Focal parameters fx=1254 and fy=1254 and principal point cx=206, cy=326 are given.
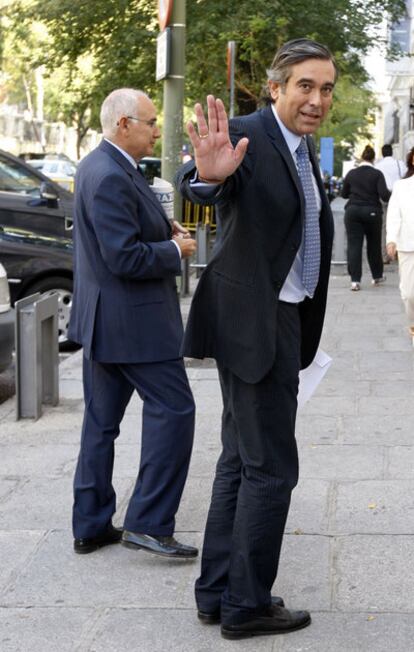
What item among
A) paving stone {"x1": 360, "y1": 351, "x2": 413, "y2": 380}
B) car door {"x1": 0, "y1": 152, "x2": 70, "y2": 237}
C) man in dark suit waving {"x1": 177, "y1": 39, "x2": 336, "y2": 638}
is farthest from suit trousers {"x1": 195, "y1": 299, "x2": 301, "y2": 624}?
car door {"x1": 0, "y1": 152, "x2": 70, "y2": 237}

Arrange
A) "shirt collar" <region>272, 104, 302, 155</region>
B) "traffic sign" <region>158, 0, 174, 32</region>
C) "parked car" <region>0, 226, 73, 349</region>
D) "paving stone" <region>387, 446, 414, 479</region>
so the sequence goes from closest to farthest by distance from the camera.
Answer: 1. "shirt collar" <region>272, 104, 302, 155</region>
2. "paving stone" <region>387, 446, 414, 479</region>
3. "traffic sign" <region>158, 0, 174, 32</region>
4. "parked car" <region>0, 226, 73, 349</region>

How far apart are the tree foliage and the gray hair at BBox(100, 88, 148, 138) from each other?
40.3ft

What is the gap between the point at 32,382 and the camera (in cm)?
753

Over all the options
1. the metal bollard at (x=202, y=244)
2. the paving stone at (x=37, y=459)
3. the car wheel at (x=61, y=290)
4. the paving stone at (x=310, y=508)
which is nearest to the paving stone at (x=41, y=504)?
the paving stone at (x=37, y=459)

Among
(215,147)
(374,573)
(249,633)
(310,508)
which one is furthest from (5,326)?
(215,147)

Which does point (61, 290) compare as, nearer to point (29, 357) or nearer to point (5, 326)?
point (5, 326)

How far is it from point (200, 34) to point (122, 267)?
1476cm

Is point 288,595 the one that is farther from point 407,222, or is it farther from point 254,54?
point 254,54

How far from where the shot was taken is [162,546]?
15.9 ft

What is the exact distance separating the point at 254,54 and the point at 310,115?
52.7ft

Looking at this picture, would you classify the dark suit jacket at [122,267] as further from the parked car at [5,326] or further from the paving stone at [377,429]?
the parked car at [5,326]

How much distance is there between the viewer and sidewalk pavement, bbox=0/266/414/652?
411 cm

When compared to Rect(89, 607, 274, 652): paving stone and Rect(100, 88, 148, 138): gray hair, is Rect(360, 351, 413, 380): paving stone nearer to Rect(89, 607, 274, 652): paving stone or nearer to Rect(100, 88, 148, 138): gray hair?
Rect(100, 88, 148, 138): gray hair

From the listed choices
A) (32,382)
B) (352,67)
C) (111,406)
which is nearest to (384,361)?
(32,382)
